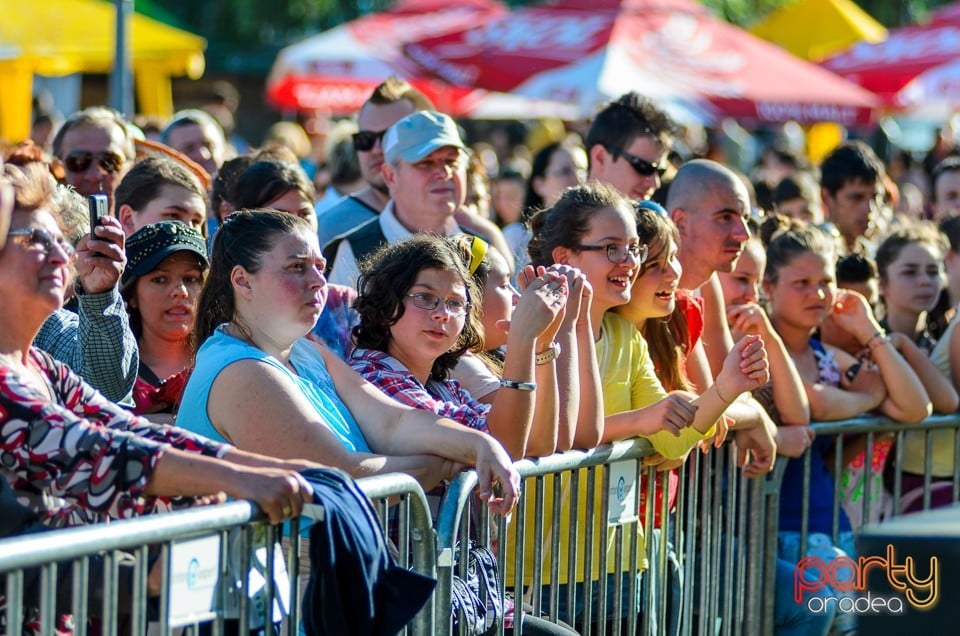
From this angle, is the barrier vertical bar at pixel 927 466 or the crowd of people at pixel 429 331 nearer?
the crowd of people at pixel 429 331

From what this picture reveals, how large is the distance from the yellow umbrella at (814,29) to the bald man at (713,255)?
52.4 ft

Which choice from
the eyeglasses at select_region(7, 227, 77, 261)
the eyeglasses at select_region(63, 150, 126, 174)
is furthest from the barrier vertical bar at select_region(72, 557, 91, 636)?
the eyeglasses at select_region(63, 150, 126, 174)

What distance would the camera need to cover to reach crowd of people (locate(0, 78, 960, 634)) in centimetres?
336

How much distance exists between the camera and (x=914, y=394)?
20.4ft

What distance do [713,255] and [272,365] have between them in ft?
7.85

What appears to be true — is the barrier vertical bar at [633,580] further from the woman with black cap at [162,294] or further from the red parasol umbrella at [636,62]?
the red parasol umbrella at [636,62]

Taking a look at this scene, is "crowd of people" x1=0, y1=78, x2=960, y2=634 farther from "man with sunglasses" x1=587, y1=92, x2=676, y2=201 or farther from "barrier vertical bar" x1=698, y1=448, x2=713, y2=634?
"barrier vertical bar" x1=698, y1=448, x2=713, y2=634

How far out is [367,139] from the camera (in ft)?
23.9

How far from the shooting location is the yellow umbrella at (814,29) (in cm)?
2159

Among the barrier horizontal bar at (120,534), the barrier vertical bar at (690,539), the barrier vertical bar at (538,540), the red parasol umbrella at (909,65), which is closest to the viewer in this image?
the barrier horizontal bar at (120,534)

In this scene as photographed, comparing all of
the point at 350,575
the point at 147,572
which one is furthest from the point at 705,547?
the point at 147,572

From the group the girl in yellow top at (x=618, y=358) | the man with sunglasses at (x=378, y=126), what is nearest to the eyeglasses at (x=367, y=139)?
the man with sunglasses at (x=378, y=126)

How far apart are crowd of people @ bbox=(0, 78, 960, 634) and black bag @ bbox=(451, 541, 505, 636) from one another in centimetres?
16

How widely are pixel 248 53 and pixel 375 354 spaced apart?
28.5 metres
